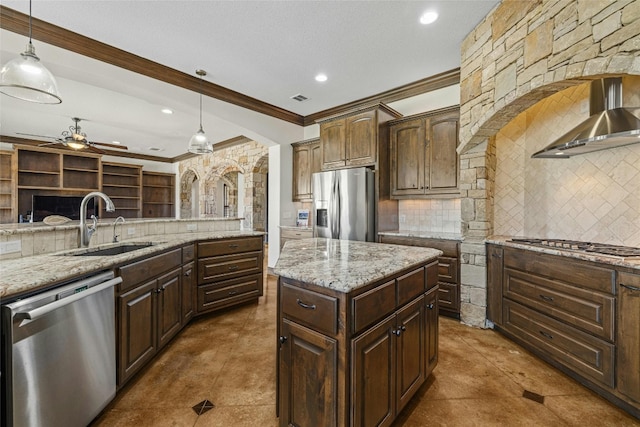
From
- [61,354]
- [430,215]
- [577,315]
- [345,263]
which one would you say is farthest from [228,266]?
[577,315]

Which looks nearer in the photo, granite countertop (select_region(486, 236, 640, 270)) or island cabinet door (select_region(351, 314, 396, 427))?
island cabinet door (select_region(351, 314, 396, 427))

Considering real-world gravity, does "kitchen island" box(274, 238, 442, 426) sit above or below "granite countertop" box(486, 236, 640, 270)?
below

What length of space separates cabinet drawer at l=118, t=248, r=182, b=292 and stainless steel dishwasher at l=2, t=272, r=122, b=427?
135 millimetres

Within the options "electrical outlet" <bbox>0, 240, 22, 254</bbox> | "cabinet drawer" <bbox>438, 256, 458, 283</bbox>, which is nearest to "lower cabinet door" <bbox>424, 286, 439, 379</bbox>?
"cabinet drawer" <bbox>438, 256, 458, 283</bbox>

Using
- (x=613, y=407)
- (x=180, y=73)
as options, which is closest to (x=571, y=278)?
(x=613, y=407)

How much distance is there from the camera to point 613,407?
1.77 m

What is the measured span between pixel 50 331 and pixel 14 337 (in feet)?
Result: 0.51

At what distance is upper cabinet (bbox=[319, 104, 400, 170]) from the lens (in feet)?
12.3

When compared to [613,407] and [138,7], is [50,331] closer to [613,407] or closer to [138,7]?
[138,7]

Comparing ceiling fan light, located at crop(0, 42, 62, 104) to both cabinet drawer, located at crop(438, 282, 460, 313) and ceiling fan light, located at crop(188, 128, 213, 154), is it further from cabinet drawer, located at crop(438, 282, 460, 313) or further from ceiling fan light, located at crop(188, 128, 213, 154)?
cabinet drawer, located at crop(438, 282, 460, 313)

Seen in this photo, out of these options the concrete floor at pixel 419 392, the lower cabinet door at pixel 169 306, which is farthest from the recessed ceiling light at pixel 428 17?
the lower cabinet door at pixel 169 306

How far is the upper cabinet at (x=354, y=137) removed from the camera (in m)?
3.75

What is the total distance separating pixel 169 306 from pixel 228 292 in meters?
0.87

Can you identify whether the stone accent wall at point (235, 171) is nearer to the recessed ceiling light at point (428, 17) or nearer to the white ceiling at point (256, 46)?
the white ceiling at point (256, 46)
